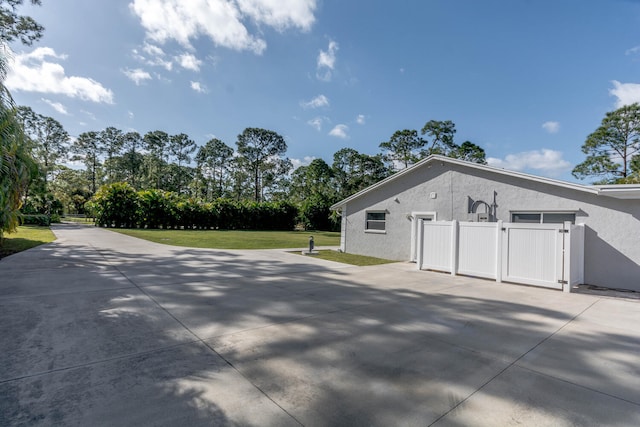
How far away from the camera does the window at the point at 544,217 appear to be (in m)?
8.70

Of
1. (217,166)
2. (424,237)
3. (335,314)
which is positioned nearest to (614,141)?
(424,237)

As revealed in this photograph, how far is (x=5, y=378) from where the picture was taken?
8.92 ft

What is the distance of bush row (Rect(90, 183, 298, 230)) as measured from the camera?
84.9ft

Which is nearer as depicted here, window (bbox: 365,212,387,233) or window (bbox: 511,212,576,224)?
window (bbox: 511,212,576,224)

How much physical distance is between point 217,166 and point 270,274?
51514mm

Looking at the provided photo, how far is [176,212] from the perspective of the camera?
93.6 feet

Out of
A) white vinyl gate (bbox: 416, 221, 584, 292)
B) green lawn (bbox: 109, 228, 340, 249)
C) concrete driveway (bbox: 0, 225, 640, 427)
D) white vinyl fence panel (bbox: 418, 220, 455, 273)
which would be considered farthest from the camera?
green lawn (bbox: 109, 228, 340, 249)

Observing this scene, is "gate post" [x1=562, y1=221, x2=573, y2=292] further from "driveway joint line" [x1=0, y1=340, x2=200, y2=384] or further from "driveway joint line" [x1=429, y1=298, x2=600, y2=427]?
"driveway joint line" [x1=0, y1=340, x2=200, y2=384]

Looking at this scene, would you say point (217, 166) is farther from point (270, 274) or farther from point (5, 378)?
point (5, 378)

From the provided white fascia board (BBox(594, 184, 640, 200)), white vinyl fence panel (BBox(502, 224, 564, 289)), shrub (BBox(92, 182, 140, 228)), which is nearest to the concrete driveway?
white vinyl fence panel (BBox(502, 224, 564, 289))

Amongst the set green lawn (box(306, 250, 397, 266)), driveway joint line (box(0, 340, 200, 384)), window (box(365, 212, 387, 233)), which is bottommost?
driveway joint line (box(0, 340, 200, 384))

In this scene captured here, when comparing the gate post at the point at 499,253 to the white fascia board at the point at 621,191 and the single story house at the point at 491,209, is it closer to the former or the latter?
the single story house at the point at 491,209

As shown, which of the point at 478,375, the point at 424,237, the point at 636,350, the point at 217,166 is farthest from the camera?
the point at 217,166

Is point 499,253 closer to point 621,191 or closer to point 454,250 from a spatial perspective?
point 454,250
